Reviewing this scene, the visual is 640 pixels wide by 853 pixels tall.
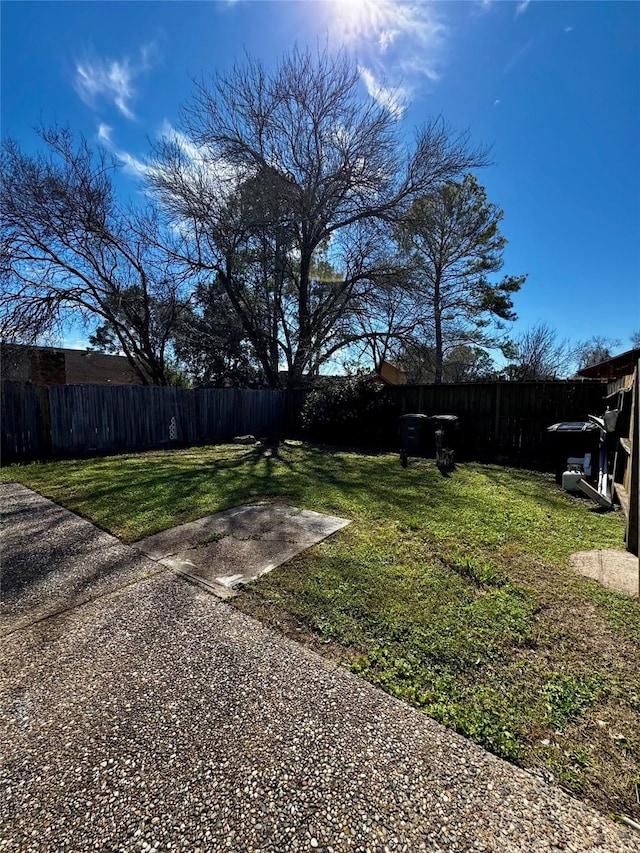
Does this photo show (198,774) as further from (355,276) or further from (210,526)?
(355,276)

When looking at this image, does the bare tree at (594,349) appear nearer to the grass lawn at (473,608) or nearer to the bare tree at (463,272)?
the bare tree at (463,272)

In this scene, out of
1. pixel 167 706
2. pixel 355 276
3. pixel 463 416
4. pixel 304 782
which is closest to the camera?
pixel 304 782

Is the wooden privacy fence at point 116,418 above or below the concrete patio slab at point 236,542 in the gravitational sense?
above

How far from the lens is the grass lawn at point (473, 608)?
5.02 feet

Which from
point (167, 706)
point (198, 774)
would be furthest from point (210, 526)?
point (198, 774)

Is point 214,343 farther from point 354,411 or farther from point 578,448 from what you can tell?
point 578,448

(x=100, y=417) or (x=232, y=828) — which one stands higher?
(x=100, y=417)

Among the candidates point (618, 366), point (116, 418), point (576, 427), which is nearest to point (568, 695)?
point (576, 427)

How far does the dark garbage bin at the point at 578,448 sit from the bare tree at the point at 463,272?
902 centimetres

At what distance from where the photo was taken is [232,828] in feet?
3.80

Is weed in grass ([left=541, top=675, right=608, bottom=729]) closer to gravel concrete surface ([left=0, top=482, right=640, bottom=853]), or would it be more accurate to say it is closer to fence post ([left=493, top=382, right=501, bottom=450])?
gravel concrete surface ([left=0, top=482, right=640, bottom=853])

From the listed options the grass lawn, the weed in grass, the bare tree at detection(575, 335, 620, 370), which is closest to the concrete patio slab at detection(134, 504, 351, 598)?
the grass lawn

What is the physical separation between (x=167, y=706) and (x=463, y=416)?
28.1ft

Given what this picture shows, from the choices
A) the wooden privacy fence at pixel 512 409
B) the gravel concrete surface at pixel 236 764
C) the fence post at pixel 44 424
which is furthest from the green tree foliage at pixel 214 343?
the gravel concrete surface at pixel 236 764
